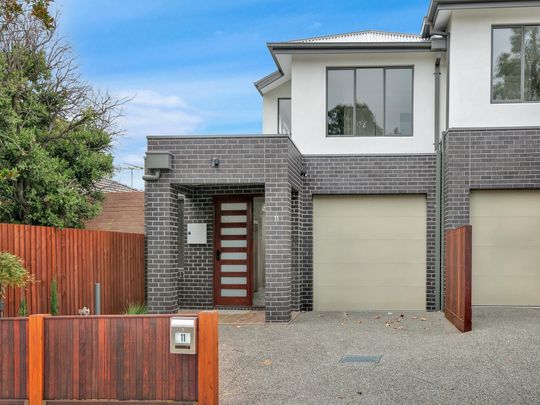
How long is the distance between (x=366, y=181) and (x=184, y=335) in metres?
8.09

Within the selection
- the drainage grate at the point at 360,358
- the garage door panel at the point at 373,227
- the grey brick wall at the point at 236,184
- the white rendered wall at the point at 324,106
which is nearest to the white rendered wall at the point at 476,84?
the white rendered wall at the point at 324,106

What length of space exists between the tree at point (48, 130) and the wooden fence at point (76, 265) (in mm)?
1974

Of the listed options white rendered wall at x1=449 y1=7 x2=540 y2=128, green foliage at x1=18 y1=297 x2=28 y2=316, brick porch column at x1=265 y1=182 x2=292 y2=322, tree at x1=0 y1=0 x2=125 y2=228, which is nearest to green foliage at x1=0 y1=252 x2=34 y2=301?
green foliage at x1=18 y1=297 x2=28 y2=316

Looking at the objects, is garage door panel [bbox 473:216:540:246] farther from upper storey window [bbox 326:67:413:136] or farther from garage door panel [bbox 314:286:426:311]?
upper storey window [bbox 326:67:413:136]

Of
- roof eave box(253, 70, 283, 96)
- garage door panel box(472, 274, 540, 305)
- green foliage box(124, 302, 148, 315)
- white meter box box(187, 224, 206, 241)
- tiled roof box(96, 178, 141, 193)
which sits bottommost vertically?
green foliage box(124, 302, 148, 315)

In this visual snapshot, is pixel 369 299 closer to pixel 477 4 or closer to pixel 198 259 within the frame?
pixel 198 259

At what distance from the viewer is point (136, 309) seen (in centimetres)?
1157

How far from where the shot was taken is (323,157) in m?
13.0

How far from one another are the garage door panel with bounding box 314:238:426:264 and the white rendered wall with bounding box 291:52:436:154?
6.76 ft

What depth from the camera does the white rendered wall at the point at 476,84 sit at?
1208 centimetres

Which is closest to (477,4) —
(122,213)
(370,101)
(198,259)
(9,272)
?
(370,101)

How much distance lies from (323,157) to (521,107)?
429cm

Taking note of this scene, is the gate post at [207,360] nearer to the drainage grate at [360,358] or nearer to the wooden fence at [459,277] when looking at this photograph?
the drainage grate at [360,358]

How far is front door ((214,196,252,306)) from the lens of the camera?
12945 millimetres
